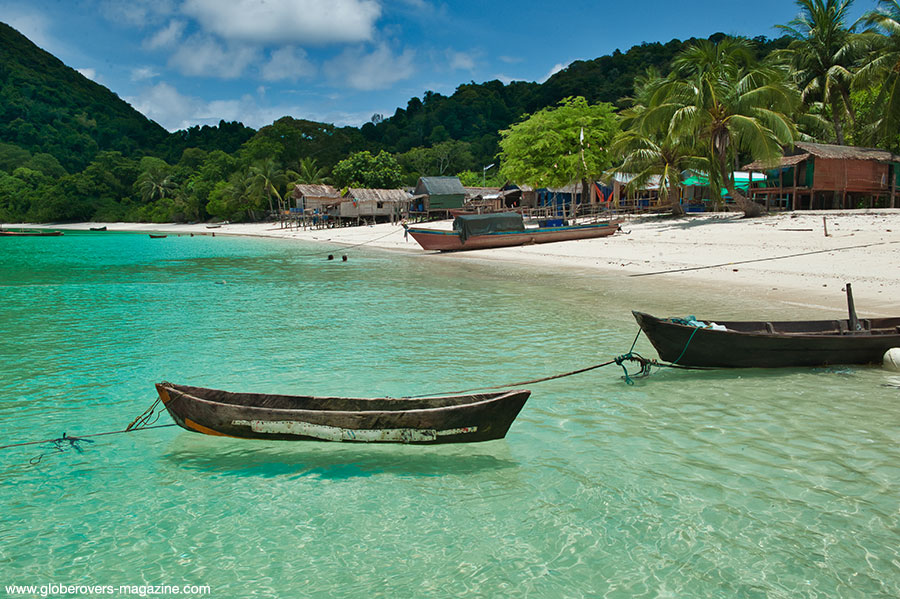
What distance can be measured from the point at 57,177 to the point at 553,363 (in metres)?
103

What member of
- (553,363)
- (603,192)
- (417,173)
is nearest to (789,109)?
(603,192)

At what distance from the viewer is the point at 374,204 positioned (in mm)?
51844

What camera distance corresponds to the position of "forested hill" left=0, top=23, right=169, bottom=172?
347 feet

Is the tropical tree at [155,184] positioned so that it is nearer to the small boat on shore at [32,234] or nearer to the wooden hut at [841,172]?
the small boat on shore at [32,234]

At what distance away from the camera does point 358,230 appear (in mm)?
47938

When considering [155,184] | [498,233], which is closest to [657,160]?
[498,233]

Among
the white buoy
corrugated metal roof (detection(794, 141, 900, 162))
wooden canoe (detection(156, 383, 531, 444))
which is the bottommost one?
the white buoy

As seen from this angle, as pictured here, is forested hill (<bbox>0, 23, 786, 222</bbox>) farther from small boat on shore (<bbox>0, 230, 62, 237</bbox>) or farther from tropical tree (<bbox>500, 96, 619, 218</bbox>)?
tropical tree (<bbox>500, 96, 619, 218</bbox>)

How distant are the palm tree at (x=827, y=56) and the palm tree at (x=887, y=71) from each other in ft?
11.5

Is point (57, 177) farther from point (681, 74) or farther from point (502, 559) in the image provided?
point (502, 559)

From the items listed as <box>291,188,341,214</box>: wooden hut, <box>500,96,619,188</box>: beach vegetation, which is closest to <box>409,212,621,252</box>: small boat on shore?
<box>500,96,619,188</box>: beach vegetation

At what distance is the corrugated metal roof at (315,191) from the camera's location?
55.0m

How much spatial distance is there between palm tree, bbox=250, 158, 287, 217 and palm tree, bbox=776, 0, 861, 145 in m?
46.5

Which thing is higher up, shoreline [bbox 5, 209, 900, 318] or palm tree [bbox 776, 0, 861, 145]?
palm tree [bbox 776, 0, 861, 145]
